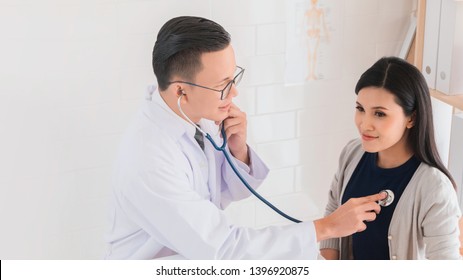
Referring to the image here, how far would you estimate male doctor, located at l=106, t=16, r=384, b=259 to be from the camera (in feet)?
5.67

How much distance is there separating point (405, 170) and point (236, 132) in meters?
0.47

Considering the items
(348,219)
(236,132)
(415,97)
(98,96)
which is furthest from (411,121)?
(98,96)

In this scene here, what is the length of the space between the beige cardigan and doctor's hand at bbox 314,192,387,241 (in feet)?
0.34

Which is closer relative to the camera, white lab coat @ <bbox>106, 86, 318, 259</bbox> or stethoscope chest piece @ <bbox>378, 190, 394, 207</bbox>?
white lab coat @ <bbox>106, 86, 318, 259</bbox>

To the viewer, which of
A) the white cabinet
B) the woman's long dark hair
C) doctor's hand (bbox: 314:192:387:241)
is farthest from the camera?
the white cabinet

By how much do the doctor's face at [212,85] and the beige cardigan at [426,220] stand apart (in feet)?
1.73

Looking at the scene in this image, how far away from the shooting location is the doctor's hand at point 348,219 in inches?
67.6

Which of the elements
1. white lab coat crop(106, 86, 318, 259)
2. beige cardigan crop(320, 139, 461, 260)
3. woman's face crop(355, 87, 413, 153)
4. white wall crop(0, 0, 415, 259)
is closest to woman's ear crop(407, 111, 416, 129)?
woman's face crop(355, 87, 413, 153)

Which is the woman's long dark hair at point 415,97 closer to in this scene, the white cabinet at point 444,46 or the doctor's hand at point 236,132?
the doctor's hand at point 236,132

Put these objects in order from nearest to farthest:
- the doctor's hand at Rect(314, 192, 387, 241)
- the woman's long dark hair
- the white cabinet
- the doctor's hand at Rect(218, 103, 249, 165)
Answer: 1. the doctor's hand at Rect(314, 192, 387, 241)
2. the woman's long dark hair
3. the doctor's hand at Rect(218, 103, 249, 165)
4. the white cabinet

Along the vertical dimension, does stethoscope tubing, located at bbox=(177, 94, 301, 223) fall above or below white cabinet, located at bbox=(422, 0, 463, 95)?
below

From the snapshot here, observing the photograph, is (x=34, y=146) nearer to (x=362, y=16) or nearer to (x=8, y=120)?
(x=8, y=120)

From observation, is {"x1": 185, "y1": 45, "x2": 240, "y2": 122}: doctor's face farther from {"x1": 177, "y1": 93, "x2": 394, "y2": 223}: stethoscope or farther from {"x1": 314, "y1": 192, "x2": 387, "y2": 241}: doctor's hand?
{"x1": 314, "y1": 192, "x2": 387, "y2": 241}: doctor's hand

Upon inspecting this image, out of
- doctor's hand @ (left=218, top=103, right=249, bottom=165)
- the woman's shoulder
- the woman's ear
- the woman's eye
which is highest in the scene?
the woman's eye
